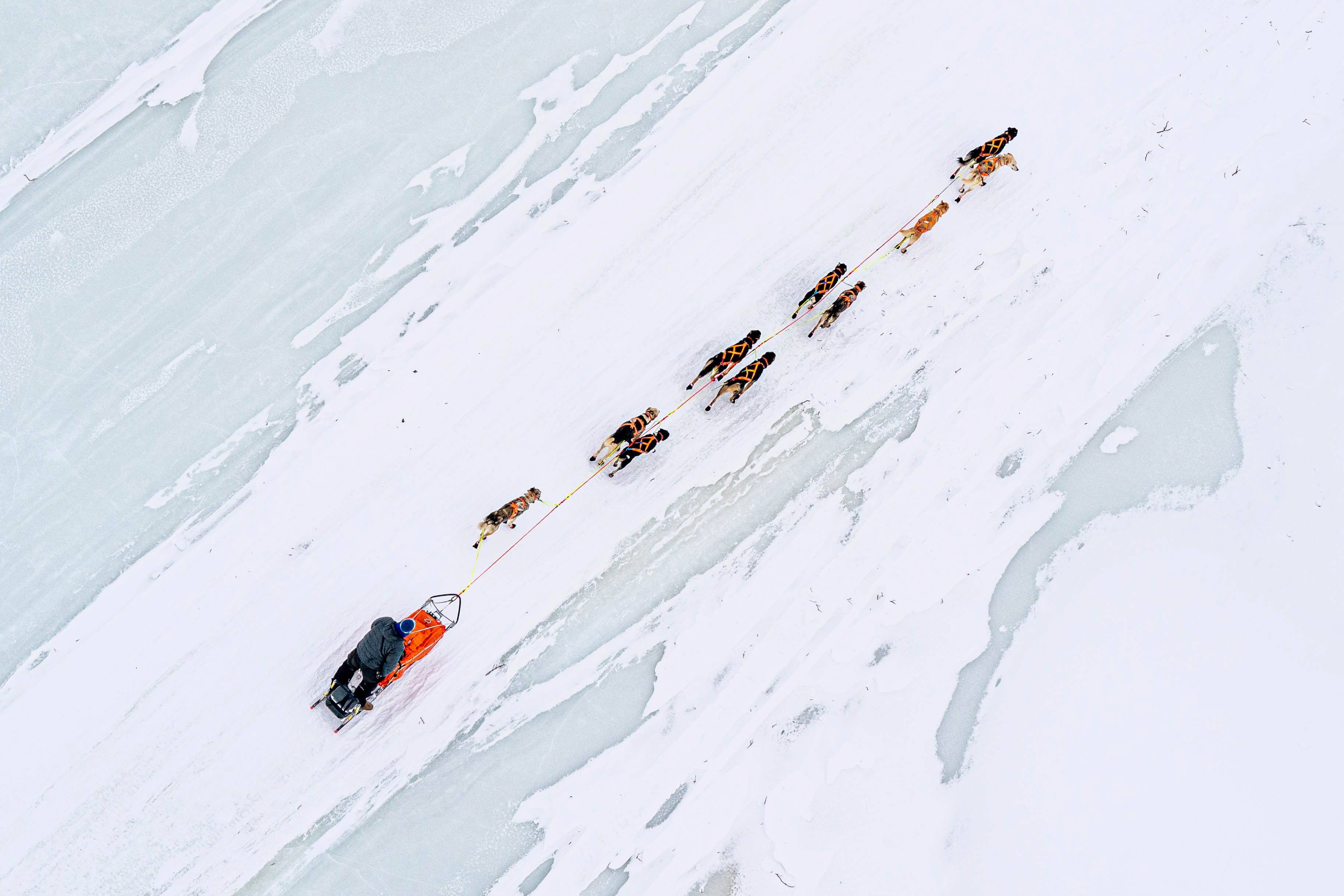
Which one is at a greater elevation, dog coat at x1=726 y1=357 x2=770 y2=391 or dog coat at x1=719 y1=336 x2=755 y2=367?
dog coat at x1=719 y1=336 x2=755 y2=367

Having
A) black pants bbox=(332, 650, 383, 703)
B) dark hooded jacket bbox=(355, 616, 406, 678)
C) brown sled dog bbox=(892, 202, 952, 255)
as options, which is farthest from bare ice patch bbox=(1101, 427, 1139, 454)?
black pants bbox=(332, 650, 383, 703)

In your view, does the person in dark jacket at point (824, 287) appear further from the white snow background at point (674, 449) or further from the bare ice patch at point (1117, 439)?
the bare ice patch at point (1117, 439)

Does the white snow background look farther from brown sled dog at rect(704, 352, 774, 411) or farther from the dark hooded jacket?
the dark hooded jacket

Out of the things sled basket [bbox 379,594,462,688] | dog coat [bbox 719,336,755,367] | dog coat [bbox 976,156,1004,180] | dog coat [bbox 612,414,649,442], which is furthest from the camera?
dog coat [bbox 976,156,1004,180]

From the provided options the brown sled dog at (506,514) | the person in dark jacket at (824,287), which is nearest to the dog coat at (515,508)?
the brown sled dog at (506,514)

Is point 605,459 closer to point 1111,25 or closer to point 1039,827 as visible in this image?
point 1039,827

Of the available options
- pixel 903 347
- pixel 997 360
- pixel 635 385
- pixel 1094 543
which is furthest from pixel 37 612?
pixel 1094 543

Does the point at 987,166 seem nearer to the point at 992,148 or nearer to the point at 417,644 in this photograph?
the point at 992,148
